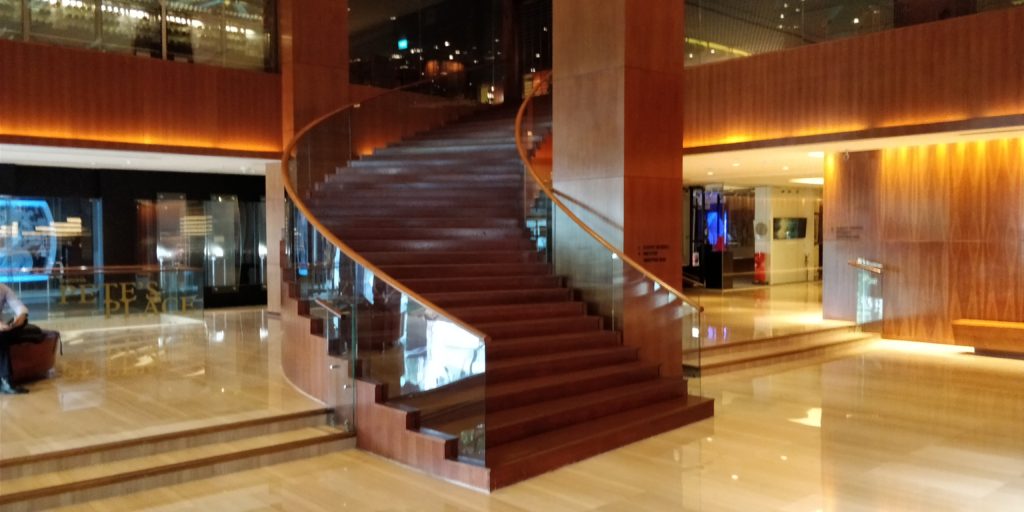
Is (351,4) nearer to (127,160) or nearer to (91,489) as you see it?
(127,160)

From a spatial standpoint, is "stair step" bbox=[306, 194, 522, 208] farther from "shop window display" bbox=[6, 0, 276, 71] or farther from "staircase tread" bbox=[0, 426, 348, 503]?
"shop window display" bbox=[6, 0, 276, 71]

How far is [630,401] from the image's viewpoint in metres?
6.80

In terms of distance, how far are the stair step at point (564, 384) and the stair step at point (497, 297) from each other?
113 cm

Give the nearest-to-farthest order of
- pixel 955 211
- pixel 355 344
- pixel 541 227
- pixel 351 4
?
pixel 355 344, pixel 541 227, pixel 955 211, pixel 351 4

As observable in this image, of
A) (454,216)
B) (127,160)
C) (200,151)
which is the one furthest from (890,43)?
→ (127,160)

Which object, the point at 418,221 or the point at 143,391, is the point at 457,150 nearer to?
the point at 418,221

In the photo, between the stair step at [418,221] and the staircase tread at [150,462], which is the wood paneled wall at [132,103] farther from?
the staircase tread at [150,462]

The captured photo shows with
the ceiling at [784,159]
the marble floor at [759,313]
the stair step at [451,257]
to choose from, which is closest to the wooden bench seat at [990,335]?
the marble floor at [759,313]

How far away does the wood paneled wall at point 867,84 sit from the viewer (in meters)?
9.55

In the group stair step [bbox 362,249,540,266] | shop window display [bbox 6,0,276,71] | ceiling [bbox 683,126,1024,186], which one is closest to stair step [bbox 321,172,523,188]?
stair step [bbox 362,249,540,266]

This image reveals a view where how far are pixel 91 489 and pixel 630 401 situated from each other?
13.5 feet

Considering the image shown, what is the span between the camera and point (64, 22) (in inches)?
442

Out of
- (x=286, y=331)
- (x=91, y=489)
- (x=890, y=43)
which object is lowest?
(x=91, y=489)

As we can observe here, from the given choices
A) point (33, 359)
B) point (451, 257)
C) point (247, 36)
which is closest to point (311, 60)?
point (247, 36)
